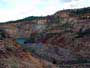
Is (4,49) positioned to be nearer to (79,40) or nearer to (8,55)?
(8,55)

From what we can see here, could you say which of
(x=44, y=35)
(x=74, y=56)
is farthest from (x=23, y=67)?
(x=44, y=35)

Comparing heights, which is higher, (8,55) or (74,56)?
(8,55)

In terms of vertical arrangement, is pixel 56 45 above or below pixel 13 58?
below

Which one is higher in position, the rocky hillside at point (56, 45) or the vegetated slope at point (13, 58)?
the vegetated slope at point (13, 58)

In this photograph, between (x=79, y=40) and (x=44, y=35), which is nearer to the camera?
(x=79, y=40)

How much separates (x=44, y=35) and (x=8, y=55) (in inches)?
2246

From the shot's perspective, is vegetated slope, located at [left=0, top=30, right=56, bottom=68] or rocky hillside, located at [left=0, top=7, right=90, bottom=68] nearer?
vegetated slope, located at [left=0, top=30, right=56, bottom=68]

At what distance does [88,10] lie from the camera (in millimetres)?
137000

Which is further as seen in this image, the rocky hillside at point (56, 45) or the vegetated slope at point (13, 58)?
the rocky hillside at point (56, 45)

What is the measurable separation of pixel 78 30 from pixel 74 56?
87.6 feet

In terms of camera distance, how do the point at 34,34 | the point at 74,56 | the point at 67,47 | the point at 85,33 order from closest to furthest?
the point at 74,56 → the point at 67,47 → the point at 85,33 → the point at 34,34

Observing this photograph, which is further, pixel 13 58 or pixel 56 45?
pixel 56 45

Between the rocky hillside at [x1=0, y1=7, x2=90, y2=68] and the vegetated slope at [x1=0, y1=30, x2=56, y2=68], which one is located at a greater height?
the vegetated slope at [x1=0, y1=30, x2=56, y2=68]

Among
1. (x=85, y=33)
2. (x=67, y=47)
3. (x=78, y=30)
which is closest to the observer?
(x=67, y=47)
